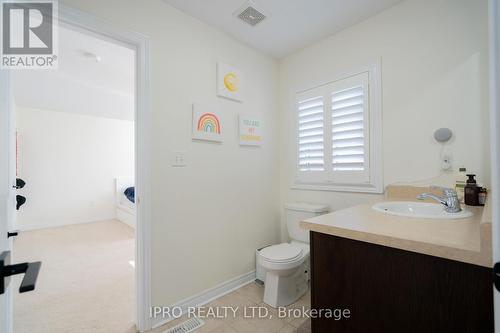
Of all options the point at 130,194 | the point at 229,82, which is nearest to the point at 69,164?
the point at 130,194

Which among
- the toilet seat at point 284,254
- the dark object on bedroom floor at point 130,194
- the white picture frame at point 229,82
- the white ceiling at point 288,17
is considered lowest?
the toilet seat at point 284,254

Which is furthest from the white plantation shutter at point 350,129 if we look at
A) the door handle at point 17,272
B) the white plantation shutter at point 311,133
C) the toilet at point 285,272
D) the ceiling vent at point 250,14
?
the door handle at point 17,272

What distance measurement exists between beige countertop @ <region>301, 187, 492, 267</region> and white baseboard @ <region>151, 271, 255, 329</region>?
4.43ft

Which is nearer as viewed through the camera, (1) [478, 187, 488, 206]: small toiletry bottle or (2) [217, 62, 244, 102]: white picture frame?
(1) [478, 187, 488, 206]: small toiletry bottle

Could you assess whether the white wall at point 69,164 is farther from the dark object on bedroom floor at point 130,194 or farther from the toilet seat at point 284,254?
the toilet seat at point 284,254

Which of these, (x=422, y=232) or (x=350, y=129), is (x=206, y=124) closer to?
(x=350, y=129)

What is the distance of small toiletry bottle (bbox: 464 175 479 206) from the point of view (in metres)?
1.35

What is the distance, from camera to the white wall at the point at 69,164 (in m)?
4.31

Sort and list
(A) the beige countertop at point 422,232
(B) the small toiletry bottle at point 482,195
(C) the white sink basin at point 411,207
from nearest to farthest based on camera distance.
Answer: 1. (A) the beige countertop at point 422,232
2. (B) the small toiletry bottle at point 482,195
3. (C) the white sink basin at point 411,207

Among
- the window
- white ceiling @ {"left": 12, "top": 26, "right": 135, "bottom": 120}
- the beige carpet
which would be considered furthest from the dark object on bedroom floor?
the window

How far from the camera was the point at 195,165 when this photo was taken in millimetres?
1942

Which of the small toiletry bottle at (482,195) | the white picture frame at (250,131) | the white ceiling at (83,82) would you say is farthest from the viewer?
the white ceiling at (83,82)

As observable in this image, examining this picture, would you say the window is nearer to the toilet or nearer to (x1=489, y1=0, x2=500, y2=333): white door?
the toilet

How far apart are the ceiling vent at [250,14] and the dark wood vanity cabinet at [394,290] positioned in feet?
6.06
